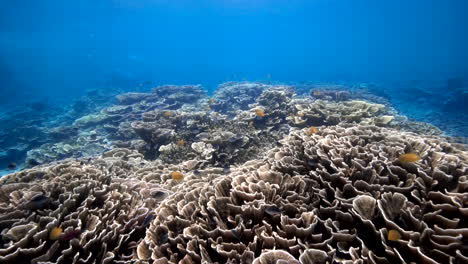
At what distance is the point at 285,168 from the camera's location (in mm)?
Result: 3910

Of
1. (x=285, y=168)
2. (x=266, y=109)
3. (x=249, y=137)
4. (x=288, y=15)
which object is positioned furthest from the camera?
(x=288, y=15)

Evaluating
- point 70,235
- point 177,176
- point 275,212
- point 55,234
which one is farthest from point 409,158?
point 55,234

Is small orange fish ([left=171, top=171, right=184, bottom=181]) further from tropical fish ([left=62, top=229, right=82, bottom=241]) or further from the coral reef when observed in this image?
tropical fish ([left=62, top=229, right=82, bottom=241])

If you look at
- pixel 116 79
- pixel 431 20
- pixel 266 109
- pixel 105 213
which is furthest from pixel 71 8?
pixel 431 20

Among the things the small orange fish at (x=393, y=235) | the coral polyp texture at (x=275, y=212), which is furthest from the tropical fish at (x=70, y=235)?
the small orange fish at (x=393, y=235)

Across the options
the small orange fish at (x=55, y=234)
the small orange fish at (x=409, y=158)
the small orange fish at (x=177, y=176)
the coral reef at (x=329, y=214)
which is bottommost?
the small orange fish at (x=55, y=234)

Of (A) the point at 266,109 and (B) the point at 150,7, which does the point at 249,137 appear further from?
(B) the point at 150,7

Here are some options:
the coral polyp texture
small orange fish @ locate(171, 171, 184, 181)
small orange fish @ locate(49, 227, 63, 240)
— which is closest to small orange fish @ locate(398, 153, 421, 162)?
the coral polyp texture

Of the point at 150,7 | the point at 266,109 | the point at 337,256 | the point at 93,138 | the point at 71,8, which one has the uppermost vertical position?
the point at 150,7

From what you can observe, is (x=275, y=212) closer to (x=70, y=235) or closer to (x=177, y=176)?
(x=70, y=235)

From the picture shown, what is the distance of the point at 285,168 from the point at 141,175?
374cm

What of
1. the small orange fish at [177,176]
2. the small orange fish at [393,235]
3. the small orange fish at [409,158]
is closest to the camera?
the small orange fish at [393,235]

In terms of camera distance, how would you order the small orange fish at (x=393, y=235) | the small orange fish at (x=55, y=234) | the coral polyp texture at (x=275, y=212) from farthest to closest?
the small orange fish at (x=55, y=234) → the coral polyp texture at (x=275, y=212) → the small orange fish at (x=393, y=235)

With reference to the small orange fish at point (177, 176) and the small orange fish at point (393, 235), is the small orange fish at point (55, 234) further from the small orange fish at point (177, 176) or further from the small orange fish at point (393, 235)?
the small orange fish at point (393, 235)
